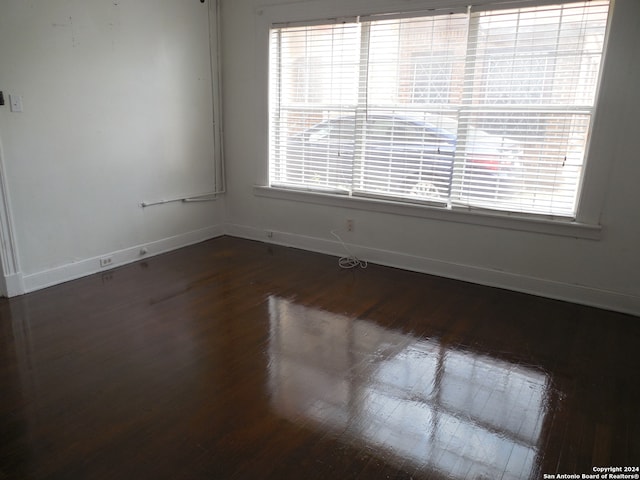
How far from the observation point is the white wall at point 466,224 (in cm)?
320

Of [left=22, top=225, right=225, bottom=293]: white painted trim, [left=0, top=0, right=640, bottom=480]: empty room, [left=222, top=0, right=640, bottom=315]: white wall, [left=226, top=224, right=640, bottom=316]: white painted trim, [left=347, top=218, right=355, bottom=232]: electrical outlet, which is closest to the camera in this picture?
[left=0, top=0, right=640, bottom=480]: empty room

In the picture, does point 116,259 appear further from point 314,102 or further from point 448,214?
point 448,214

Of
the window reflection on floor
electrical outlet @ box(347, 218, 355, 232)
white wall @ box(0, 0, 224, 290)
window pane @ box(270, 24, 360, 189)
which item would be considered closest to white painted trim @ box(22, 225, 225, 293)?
white wall @ box(0, 0, 224, 290)

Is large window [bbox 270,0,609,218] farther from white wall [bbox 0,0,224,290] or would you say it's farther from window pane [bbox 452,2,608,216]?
white wall [bbox 0,0,224,290]

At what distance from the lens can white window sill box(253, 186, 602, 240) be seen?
3479mm

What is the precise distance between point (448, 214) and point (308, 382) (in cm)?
216

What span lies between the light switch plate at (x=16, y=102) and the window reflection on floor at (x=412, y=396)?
2385 mm

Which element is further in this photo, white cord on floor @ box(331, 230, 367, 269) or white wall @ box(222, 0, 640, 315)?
white cord on floor @ box(331, 230, 367, 269)

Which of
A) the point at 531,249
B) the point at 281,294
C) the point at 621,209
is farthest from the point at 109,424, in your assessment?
the point at 621,209

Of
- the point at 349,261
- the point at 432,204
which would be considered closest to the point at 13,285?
the point at 349,261

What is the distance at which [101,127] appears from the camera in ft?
12.5

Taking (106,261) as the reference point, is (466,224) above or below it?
above

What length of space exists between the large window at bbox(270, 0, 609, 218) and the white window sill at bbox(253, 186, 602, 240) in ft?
0.21

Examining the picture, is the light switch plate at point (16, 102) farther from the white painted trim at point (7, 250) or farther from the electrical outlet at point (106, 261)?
the electrical outlet at point (106, 261)
